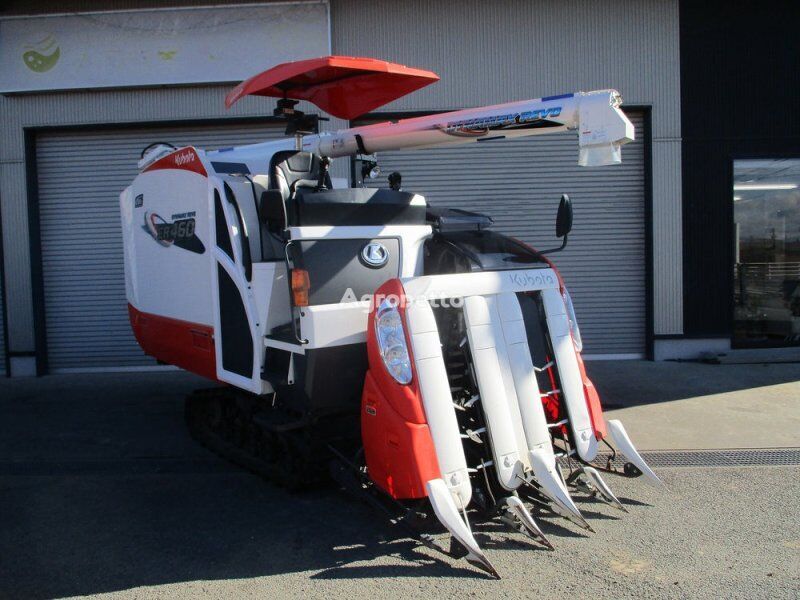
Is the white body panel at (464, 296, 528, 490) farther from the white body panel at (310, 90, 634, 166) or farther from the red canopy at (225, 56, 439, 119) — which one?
the red canopy at (225, 56, 439, 119)

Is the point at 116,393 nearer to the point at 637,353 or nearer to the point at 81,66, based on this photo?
the point at 81,66

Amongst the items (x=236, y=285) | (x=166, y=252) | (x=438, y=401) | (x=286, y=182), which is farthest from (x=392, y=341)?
(x=166, y=252)

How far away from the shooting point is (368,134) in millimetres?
5551

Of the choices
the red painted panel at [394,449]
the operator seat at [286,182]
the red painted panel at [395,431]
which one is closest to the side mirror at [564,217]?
the red painted panel at [395,431]

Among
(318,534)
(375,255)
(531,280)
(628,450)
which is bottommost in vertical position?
(318,534)

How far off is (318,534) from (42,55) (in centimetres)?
867

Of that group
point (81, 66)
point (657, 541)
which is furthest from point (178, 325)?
point (81, 66)

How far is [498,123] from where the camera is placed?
185 inches

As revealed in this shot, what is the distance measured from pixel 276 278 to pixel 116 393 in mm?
4895

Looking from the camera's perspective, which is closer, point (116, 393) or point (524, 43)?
point (116, 393)

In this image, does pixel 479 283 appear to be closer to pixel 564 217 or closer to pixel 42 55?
pixel 564 217

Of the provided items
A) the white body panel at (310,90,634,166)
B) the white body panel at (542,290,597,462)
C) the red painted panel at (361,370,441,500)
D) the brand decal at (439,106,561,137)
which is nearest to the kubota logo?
the white body panel at (310,90,634,166)

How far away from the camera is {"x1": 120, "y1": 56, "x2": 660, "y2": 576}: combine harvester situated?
4.12 m

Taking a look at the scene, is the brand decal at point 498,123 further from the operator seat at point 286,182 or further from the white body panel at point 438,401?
the white body panel at point 438,401
